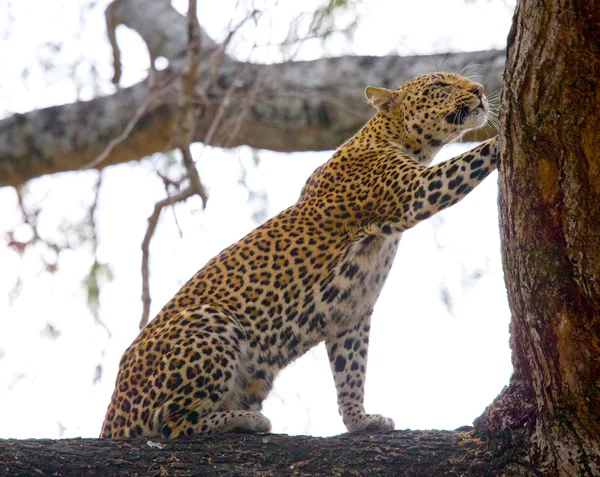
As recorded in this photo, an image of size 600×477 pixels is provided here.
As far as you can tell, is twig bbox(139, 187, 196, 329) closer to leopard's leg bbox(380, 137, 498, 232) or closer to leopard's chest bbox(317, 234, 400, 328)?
leopard's chest bbox(317, 234, 400, 328)

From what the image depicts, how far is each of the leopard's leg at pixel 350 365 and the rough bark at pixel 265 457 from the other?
4.65 ft

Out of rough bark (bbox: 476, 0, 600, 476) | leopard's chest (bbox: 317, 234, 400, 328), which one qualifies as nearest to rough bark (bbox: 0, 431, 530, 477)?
rough bark (bbox: 476, 0, 600, 476)

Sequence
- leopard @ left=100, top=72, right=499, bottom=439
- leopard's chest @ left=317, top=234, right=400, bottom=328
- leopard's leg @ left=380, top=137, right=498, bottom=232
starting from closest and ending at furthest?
leopard's leg @ left=380, top=137, right=498, bottom=232, leopard @ left=100, top=72, right=499, bottom=439, leopard's chest @ left=317, top=234, right=400, bottom=328

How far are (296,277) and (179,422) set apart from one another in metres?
1.39

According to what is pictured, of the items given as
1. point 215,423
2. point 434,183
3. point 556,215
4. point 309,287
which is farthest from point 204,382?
point 556,215

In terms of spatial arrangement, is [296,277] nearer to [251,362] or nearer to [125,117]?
[251,362]

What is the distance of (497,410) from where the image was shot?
489 centimetres

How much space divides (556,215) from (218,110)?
6192mm

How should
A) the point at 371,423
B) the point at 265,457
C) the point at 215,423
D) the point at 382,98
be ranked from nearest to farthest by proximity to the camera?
the point at 265,457, the point at 215,423, the point at 371,423, the point at 382,98

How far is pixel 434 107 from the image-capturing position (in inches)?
270

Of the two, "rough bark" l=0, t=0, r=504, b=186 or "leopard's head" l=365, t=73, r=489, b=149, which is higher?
"rough bark" l=0, t=0, r=504, b=186

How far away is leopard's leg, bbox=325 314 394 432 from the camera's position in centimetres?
663

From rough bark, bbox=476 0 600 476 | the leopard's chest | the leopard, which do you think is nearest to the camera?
rough bark, bbox=476 0 600 476

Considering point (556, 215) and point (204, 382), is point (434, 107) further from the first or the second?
point (556, 215)
